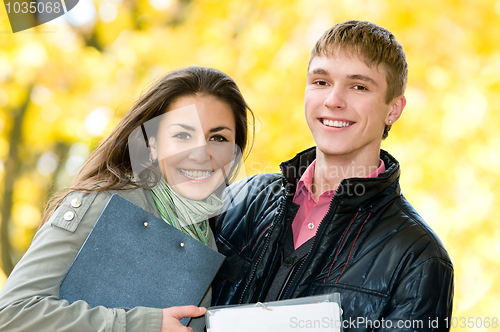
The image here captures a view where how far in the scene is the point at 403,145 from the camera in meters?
2.95

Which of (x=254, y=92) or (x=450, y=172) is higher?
(x=254, y=92)

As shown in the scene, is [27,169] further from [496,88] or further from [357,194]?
[496,88]

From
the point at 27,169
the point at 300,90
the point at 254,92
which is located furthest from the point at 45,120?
the point at 300,90

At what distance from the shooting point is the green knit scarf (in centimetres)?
173

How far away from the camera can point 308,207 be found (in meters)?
1.97

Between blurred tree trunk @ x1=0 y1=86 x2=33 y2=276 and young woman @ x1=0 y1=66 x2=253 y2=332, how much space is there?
2.08m

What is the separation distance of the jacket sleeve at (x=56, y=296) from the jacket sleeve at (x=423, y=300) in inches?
29.8

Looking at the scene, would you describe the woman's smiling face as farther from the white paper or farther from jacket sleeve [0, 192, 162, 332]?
the white paper

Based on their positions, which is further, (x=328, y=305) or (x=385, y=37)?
(x=385, y=37)

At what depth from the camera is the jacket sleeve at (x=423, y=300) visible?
1509 mm

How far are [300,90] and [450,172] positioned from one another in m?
1.05

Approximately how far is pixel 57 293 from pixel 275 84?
2.05 m
